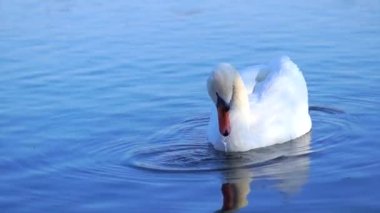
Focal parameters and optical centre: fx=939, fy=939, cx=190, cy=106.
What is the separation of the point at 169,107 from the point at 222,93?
87.3 inches

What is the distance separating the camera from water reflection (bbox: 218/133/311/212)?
8.34 meters

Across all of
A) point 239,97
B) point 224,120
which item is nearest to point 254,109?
point 239,97

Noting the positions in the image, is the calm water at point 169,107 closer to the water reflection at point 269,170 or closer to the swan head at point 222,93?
the water reflection at point 269,170

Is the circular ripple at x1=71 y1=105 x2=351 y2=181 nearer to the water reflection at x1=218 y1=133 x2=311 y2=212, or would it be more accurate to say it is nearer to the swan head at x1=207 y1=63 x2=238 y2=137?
the water reflection at x1=218 y1=133 x2=311 y2=212

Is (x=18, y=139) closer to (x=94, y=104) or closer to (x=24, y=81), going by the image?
(x=94, y=104)

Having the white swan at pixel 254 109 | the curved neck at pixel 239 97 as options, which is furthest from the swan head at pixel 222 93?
the curved neck at pixel 239 97

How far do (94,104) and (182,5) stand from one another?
25.6ft

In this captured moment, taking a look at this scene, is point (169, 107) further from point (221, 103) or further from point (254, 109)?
point (221, 103)

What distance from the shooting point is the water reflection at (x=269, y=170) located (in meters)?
8.34

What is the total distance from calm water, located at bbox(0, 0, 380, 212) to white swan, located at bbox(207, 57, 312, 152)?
193 millimetres

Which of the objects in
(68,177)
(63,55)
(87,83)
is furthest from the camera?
(63,55)

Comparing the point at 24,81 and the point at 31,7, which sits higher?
the point at 31,7

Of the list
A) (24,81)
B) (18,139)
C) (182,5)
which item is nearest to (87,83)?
(24,81)

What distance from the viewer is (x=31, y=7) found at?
19828 millimetres
